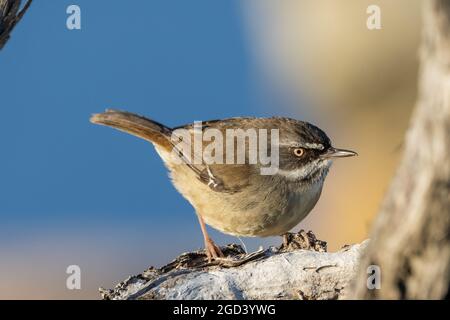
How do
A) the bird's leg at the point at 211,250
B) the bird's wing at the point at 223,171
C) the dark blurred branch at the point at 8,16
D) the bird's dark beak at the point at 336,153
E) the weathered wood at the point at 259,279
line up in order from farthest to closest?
the bird's wing at the point at 223,171, the bird's dark beak at the point at 336,153, the bird's leg at the point at 211,250, the weathered wood at the point at 259,279, the dark blurred branch at the point at 8,16

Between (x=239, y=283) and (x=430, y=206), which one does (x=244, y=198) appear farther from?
(x=430, y=206)

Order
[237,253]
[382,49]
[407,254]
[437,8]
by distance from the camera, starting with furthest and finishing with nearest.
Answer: [382,49] < [237,253] < [407,254] < [437,8]

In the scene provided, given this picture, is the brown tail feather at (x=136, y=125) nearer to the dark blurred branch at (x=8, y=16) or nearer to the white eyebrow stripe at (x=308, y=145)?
the white eyebrow stripe at (x=308, y=145)

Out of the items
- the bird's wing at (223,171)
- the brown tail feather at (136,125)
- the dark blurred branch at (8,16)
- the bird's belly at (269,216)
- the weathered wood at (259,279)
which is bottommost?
the weathered wood at (259,279)

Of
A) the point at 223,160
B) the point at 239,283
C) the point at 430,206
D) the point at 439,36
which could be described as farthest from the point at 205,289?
the point at 439,36

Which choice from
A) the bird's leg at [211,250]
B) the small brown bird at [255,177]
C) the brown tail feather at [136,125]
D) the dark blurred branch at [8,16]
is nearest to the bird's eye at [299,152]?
the small brown bird at [255,177]

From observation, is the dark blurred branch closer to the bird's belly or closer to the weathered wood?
the weathered wood

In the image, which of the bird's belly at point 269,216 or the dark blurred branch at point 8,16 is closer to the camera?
the dark blurred branch at point 8,16

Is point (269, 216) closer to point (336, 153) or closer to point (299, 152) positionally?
point (299, 152)
